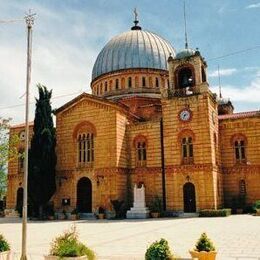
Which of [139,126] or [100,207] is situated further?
[139,126]

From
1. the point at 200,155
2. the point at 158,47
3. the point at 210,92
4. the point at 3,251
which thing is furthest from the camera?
the point at 158,47

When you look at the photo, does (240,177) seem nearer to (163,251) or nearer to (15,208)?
(15,208)

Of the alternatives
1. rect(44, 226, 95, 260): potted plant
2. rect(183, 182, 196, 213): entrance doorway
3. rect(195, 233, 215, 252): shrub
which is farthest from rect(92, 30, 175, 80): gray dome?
rect(44, 226, 95, 260): potted plant

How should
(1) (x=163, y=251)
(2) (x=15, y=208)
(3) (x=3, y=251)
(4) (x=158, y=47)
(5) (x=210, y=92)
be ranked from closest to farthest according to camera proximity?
(1) (x=163, y=251)
(3) (x=3, y=251)
(5) (x=210, y=92)
(2) (x=15, y=208)
(4) (x=158, y=47)

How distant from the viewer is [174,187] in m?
34.4

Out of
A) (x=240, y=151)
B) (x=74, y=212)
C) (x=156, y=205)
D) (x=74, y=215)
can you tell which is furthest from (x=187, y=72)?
(x=74, y=215)

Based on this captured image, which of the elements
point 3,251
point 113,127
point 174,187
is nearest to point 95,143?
point 113,127

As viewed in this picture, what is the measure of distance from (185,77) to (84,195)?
16.1 m

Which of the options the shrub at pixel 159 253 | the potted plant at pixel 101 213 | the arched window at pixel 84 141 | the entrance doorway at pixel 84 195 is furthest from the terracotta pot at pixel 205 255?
the arched window at pixel 84 141

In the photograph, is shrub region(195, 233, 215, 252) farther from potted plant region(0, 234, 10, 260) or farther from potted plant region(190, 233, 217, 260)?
potted plant region(0, 234, 10, 260)

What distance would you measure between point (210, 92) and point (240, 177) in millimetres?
8792

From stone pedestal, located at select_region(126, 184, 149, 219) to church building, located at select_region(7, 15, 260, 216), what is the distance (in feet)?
5.27

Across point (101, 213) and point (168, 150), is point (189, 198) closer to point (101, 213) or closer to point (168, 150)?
point (168, 150)

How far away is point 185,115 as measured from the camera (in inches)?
1389
